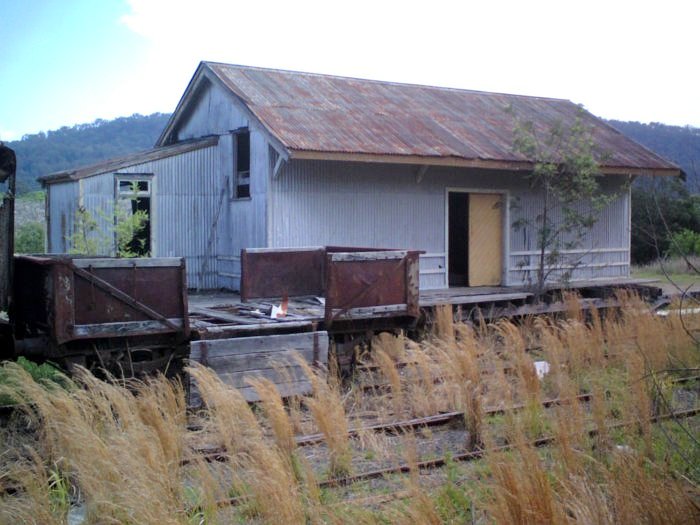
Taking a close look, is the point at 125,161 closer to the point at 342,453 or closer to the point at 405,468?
the point at 342,453

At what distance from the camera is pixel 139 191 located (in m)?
15.3

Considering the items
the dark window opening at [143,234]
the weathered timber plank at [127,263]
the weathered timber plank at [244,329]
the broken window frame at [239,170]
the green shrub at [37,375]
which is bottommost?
the green shrub at [37,375]

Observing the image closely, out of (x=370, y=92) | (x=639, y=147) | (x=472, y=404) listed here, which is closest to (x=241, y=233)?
(x=370, y=92)

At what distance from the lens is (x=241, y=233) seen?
1565 cm

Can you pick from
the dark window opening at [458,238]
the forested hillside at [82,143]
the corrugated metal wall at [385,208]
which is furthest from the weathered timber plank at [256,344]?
the forested hillside at [82,143]

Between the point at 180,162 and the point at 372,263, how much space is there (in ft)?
24.0

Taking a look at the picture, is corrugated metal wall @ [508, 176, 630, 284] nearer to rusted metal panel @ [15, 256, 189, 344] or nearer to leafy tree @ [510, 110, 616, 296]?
leafy tree @ [510, 110, 616, 296]

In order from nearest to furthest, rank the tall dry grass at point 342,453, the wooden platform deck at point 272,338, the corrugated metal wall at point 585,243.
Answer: the tall dry grass at point 342,453 < the wooden platform deck at point 272,338 < the corrugated metal wall at point 585,243

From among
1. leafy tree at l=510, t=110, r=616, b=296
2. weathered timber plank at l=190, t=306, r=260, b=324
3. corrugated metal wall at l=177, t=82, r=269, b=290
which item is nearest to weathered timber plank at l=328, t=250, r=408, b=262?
weathered timber plank at l=190, t=306, r=260, b=324

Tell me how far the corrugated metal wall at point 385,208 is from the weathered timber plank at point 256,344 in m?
5.36

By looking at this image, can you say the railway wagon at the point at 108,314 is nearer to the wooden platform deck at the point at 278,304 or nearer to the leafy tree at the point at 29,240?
the wooden platform deck at the point at 278,304

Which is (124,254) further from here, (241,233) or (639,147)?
(639,147)

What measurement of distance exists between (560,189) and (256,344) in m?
9.95

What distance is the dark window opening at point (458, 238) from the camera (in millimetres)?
18267
